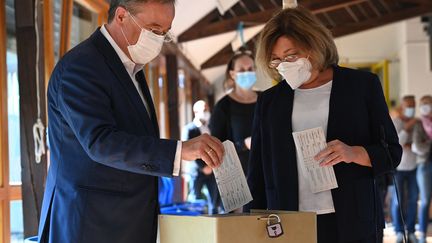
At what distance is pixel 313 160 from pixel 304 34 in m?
0.41

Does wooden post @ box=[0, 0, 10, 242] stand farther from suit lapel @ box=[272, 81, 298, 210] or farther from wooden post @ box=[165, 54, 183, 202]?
wooden post @ box=[165, 54, 183, 202]

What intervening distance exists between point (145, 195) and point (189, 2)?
5.12m

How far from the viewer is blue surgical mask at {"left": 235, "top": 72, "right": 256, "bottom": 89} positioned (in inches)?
153

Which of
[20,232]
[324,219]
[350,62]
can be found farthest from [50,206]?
[350,62]

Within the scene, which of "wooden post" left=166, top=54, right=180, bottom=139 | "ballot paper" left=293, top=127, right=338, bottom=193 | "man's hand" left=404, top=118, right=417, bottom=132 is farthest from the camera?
"wooden post" left=166, top=54, right=180, bottom=139

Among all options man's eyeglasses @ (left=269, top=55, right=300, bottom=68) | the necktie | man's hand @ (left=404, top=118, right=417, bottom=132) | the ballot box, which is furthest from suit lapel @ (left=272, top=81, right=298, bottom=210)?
man's hand @ (left=404, top=118, right=417, bottom=132)

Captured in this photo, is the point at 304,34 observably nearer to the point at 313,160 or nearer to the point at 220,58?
the point at 313,160

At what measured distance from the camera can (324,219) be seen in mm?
2092

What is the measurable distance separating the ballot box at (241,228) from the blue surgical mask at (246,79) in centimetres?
214

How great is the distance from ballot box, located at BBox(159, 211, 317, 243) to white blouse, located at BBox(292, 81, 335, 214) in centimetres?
33

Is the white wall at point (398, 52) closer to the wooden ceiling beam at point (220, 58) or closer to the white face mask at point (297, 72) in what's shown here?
the wooden ceiling beam at point (220, 58)

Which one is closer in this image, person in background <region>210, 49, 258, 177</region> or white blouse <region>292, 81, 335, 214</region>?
white blouse <region>292, 81, 335, 214</region>

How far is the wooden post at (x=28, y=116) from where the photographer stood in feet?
10.3

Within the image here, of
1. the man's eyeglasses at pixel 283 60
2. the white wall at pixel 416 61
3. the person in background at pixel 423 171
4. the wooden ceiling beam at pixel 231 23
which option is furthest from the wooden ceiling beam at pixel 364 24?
the man's eyeglasses at pixel 283 60
